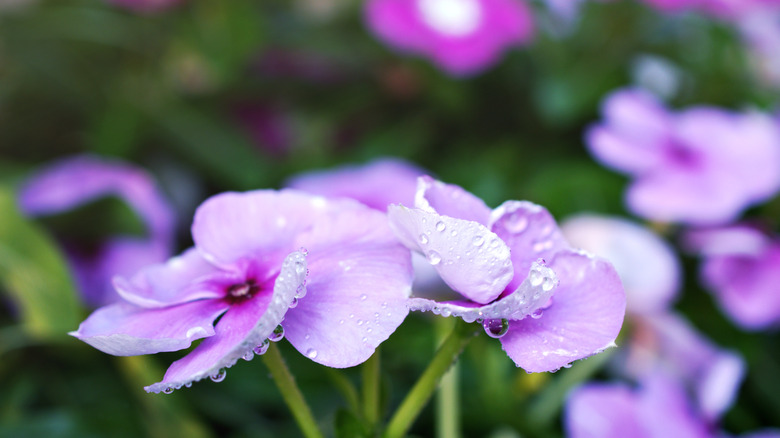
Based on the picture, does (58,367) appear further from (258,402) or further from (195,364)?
(195,364)

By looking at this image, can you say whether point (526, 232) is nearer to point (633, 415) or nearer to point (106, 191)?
point (633, 415)

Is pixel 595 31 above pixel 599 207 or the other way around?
above

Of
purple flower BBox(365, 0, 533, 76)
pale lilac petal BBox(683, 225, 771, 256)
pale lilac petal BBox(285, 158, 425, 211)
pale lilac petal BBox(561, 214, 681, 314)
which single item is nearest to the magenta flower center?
pale lilac petal BBox(285, 158, 425, 211)

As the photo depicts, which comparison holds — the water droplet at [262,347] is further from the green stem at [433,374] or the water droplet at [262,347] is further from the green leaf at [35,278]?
the green leaf at [35,278]

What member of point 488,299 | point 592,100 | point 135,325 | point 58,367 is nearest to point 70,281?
point 58,367

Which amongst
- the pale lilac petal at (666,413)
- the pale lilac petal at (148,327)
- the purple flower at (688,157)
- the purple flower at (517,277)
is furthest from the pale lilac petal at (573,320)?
the purple flower at (688,157)

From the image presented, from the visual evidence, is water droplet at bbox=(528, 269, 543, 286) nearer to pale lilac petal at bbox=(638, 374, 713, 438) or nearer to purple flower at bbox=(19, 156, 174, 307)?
pale lilac petal at bbox=(638, 374, 713, 438)
